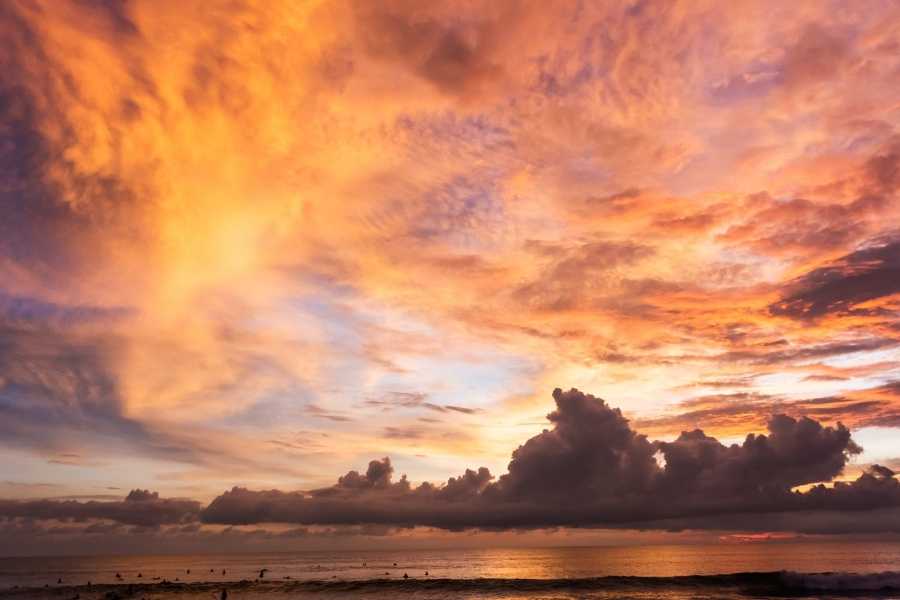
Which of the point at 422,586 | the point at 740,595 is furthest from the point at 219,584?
the point at 740,595

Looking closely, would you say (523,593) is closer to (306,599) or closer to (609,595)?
(609,595)

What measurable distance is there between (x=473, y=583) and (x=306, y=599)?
25756 millimetres

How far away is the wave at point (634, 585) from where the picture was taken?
244ft

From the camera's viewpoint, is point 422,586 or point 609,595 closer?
point 609,595

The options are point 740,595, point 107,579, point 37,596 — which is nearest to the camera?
point 740,595

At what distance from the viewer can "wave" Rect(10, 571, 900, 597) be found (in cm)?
7438

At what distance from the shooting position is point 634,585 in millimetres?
80625

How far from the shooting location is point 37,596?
74688 millimetres

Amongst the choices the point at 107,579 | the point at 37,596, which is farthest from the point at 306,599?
the point at 107,579

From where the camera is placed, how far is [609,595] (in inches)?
2771

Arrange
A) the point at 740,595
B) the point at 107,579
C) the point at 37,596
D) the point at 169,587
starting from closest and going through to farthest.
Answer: the point at 740,595 < the point at 37,596 < the point at 169,587 < the point at 107,579

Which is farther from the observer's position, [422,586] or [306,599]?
[422,586]

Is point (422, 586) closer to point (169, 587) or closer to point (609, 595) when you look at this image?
point (609, 595)

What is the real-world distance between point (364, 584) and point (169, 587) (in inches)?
1096
